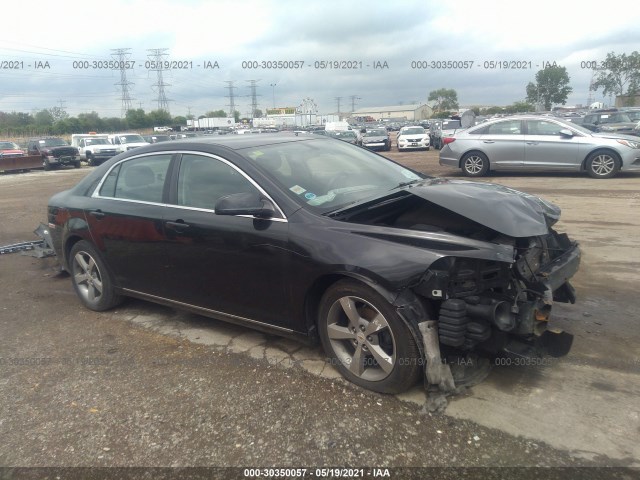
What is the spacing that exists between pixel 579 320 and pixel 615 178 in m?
9.41

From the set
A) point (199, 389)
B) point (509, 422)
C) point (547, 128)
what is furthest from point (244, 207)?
point (547, 128)

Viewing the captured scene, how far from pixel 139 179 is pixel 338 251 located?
2.28m

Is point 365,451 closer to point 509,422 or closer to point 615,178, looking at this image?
point 509,422

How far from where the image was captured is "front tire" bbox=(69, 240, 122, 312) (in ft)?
15.4

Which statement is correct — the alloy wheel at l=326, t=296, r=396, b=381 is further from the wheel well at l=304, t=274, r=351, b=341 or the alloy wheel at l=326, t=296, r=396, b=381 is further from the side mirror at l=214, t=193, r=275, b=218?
the side mirror at l=214, t=193, r=275, b=218

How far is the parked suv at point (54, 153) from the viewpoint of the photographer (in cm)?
2780

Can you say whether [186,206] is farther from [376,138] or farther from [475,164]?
[376,138]

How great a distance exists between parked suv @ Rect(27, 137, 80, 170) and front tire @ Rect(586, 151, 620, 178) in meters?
26.9

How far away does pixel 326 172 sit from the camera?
155 inches

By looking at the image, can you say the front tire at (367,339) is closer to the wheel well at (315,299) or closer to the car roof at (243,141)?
the wheel well at (315,299)

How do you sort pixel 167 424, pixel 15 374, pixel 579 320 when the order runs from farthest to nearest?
pixel 579 320 < pixel 15 374 < pixel 167 424

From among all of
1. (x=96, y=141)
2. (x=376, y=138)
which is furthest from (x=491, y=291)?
(x=96, y=141)

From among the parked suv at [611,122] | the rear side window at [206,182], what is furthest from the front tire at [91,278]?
the parked suv at [611,122]

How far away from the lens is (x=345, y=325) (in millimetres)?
3227
